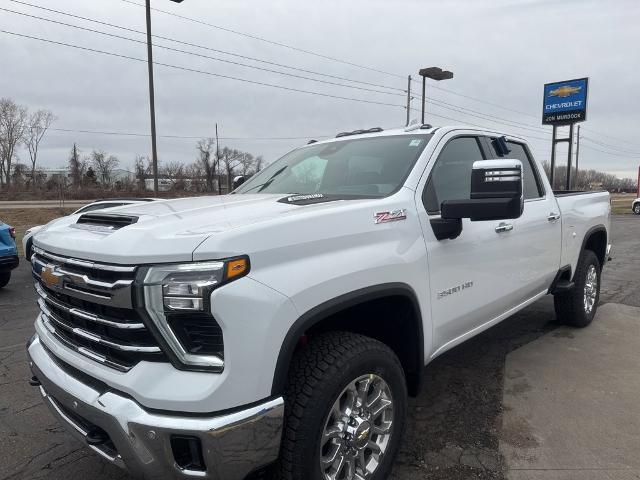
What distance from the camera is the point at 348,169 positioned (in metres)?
3.41

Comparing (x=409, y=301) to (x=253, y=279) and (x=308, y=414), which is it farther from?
(x=253, y=279)

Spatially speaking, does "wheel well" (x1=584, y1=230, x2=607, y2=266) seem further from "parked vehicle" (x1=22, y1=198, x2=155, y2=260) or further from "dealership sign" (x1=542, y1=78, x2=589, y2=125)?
"dealership sign" (x1=542, y1=78, x2=589, y2=125)

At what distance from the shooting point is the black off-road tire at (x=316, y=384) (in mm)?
2033

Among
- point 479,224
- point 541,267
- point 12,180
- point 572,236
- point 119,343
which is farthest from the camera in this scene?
point 12,180

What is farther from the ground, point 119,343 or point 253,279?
point 253,279

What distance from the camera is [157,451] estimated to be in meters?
1.84

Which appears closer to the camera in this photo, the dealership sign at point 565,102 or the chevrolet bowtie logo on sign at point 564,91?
the dealership sign at point 565,102

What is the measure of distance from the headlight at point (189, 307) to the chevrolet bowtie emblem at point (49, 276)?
65 centimetres

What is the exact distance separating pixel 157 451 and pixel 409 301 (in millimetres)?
1417

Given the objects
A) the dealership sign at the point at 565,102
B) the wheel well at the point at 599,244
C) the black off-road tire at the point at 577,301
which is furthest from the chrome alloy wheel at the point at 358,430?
the dealership sign at the point at 565,102

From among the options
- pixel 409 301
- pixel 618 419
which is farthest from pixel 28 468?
pixel 618 419

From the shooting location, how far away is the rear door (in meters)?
3.81

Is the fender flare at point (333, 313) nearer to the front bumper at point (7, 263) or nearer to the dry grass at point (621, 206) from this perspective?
the front bumper at point (7, 263)

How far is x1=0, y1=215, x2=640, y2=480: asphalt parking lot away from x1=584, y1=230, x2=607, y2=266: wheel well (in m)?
0.78
